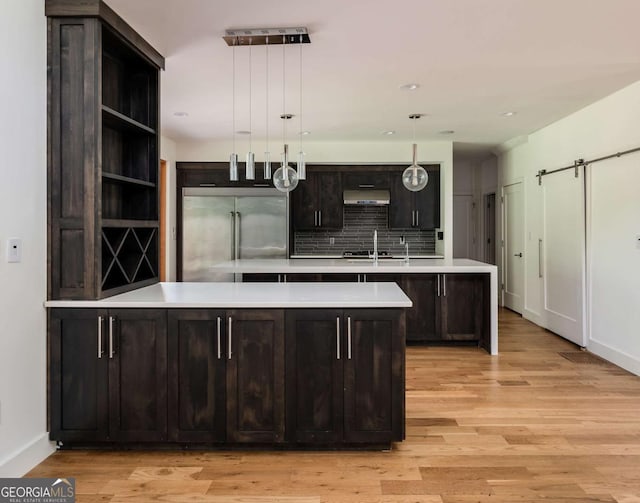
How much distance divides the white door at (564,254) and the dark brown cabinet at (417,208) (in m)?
1.46

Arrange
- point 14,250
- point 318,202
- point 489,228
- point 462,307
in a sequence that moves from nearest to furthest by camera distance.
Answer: point 14,250
point 462,307
point 318,202
point 489,228

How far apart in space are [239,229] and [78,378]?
414 centimetres

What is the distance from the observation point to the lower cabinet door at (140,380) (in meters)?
2.54

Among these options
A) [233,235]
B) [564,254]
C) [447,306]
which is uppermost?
[233,235]

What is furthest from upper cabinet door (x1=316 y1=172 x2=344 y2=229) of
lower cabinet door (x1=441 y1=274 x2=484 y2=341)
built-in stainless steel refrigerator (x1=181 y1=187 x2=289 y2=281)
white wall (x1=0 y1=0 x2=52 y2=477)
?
white wall (x1=0 y1=0 x2=52 y2=477)

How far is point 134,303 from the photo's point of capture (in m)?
2.54

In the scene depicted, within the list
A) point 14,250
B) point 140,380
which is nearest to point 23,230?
point 14,250

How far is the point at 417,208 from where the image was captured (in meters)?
6.86

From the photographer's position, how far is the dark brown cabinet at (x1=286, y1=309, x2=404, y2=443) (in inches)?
99.7

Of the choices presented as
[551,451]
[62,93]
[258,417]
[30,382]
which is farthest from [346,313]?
[62,93]

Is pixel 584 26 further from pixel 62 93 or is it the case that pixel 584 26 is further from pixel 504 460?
pixel 62 93

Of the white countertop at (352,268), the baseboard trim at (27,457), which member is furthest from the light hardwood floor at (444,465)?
the white countertop at (352,268)

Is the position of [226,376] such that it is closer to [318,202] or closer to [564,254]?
[564,254]

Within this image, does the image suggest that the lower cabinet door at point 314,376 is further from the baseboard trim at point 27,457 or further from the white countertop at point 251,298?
the baseboard trim at point 27,457
